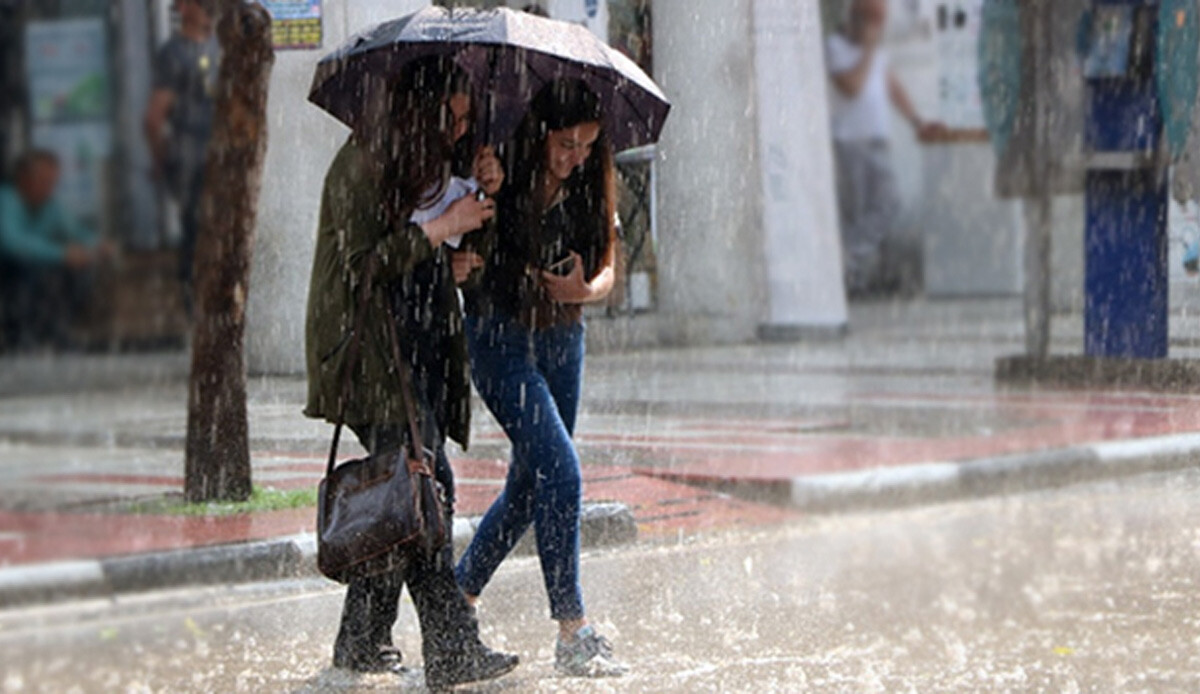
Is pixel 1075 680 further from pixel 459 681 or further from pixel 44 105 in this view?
pixel 44 105

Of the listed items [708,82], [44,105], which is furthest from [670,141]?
[44,105]

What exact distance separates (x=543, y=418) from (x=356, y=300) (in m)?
0.65

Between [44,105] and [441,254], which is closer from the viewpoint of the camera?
[441,254]

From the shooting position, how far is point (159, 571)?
7.41m

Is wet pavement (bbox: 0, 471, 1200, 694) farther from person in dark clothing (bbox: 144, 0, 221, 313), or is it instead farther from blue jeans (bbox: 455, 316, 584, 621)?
person in dark clothing (bbox: 144, 0, 221, 313)

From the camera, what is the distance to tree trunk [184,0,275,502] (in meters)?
8.62

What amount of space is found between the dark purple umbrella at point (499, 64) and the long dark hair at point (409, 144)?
0.85 feet

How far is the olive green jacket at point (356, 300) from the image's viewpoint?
592 cm

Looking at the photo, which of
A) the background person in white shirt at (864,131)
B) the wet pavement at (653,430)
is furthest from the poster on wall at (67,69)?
the background person in white shirt at (864,131)

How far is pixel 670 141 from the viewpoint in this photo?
17094mm

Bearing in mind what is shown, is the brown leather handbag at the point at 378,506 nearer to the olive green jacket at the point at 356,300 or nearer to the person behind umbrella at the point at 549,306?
the olive green jacket at the point at 356,300

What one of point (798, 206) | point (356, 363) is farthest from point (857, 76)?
point (798, 206)

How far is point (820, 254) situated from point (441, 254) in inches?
537

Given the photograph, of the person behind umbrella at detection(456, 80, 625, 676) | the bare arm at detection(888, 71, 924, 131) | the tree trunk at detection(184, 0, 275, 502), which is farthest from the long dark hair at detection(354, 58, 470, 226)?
the tree trunk at detection(184, 0, 275, 502)
